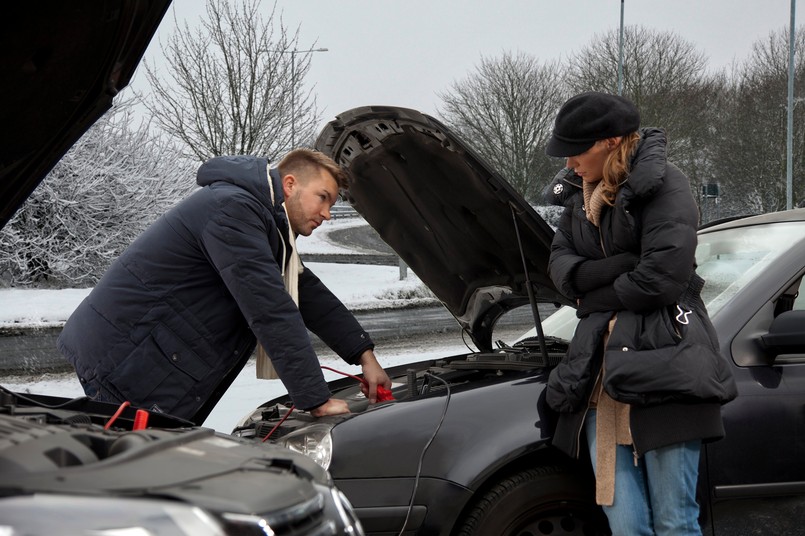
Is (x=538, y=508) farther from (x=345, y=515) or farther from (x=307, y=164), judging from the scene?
(x=307, y=164)

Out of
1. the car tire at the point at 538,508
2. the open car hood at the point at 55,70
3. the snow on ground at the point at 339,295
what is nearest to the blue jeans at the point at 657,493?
the car tire at the point at 538,508

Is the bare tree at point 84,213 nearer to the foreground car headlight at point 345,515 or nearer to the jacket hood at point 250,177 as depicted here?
the jacket hood at point 250,177

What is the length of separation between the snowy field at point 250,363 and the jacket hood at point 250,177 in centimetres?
316

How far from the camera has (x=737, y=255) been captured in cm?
356

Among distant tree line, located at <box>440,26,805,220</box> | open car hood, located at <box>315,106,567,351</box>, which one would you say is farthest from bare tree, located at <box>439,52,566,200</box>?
open car hood, located at <box>315,106,567,351</box>

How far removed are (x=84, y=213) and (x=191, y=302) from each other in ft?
57.4

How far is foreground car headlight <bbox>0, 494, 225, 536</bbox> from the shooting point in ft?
4.29

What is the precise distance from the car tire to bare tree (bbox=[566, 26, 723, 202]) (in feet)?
115

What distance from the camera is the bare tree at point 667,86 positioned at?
37938 mm

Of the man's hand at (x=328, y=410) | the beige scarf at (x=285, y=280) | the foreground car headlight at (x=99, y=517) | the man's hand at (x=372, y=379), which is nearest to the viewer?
the foreground car headlight at (x=99, y=517)

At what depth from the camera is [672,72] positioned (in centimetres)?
4053

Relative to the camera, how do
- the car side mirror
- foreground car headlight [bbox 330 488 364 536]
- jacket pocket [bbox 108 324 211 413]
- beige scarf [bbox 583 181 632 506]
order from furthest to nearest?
jacket pocket [bbox 108 324 211 413], the car side mirror, beige scarf [bbox 583 181 632 506], foreground car headlight [bbox 330 488 364 536]

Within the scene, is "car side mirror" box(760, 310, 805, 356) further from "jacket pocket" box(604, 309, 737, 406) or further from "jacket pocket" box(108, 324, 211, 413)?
"jacket pocket" box(108, 324, 211, 413)

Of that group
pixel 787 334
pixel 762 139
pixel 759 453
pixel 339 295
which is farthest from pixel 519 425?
pixel 762 139
